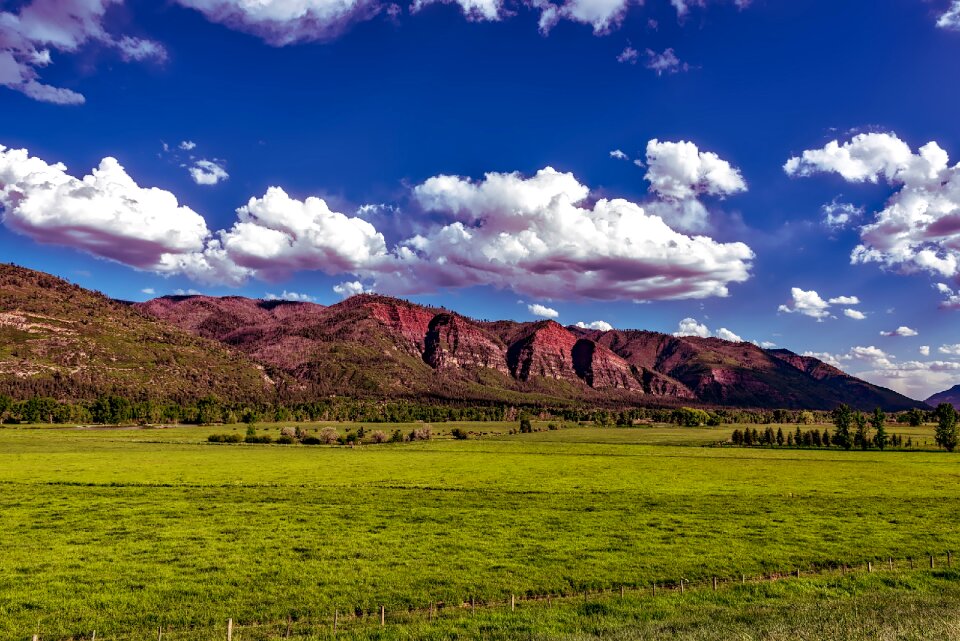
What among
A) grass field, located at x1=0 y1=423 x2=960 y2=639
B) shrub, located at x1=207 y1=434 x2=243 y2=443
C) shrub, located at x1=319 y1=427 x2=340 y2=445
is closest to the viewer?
grass field, located at x1=0 y1=423 x2=960 y2=639

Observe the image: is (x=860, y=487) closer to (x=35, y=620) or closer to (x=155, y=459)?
(x=35, y=620)

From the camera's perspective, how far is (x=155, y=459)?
96750 mm

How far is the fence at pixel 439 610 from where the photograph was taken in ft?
75.0

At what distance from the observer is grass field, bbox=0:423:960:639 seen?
85.9 ft

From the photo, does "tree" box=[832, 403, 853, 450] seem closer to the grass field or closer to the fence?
the grass field

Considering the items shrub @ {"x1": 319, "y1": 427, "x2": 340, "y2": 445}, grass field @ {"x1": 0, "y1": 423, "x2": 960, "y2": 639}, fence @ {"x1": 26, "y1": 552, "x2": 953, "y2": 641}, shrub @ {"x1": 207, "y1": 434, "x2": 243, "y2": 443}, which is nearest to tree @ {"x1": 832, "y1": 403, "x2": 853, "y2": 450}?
grass field @ {"x1": 0, "y1": 423, "x2": 960, "y2": 639}

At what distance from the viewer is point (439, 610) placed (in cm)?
2595

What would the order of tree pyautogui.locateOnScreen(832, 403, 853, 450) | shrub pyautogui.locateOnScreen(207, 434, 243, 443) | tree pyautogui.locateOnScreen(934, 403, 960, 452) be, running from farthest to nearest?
shrub pyautogui.locateOnScreen(207, 434, 243, 443)
tree pyautogui.locateOnScreen(832, 403, 853, 450)
tree pyautogui.locateOnScreen(934, 403, 960, 452)

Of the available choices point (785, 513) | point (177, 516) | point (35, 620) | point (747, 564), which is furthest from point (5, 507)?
point (785, 513)

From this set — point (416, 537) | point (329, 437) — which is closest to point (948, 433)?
point (416, 537)

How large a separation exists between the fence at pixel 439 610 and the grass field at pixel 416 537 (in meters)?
0.49

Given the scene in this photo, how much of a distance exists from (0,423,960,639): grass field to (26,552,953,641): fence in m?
0.49

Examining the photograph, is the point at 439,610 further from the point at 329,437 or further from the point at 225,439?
the point at 225,439

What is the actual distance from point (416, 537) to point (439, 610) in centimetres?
1353
